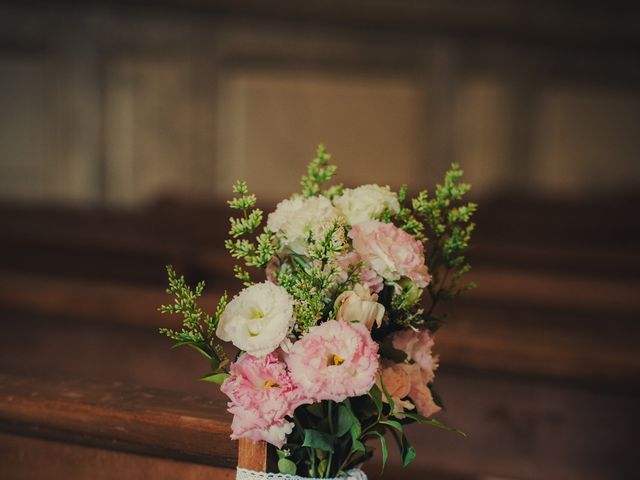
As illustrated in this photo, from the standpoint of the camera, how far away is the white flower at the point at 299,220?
1.08 m

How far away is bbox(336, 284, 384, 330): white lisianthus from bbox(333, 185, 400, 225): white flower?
0.14 metres

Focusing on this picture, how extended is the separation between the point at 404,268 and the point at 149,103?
5355mm

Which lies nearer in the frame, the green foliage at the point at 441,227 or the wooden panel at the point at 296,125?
the green foliage at the point at 441,227

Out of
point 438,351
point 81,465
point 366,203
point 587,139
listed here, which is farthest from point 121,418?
point 587,139

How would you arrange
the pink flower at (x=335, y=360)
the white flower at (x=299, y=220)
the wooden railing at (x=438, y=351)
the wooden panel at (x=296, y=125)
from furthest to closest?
1. the wooden panel at (x=296, y=125)
2. the wooden railing at (x=438, y=351)
3. the white flower at (x=299, y=220)
4. the pink flower at (x=335, y=360)

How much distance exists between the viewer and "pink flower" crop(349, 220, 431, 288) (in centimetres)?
107

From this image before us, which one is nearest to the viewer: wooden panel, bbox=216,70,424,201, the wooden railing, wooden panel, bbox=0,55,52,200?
the wooden railing

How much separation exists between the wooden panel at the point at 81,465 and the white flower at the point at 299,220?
1.16ft

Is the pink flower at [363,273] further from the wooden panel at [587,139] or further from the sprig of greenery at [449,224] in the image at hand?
the wooden panel at [587,139]

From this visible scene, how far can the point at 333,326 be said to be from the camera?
3.27 ft

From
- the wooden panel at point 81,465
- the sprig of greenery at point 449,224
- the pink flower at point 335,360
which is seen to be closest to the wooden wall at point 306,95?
the wooden panel at point 81,465

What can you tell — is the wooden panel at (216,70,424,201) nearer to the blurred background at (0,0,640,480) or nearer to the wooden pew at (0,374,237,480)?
the blurred background at (0,0,640,480)

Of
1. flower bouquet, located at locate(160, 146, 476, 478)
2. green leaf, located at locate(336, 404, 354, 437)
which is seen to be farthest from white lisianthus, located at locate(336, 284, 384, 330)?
green leaf, located at locate(336, 404, 354, 437)

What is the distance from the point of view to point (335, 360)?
101 cm
